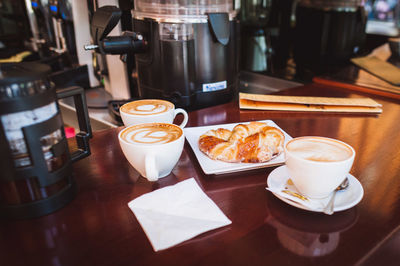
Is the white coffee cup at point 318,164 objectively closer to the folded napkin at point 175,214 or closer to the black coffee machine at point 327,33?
the folded napkin at point 175,214

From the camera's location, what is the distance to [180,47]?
101 cm

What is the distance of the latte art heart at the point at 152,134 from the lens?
2.05ft

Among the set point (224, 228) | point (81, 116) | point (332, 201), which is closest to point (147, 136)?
point (81, 116)

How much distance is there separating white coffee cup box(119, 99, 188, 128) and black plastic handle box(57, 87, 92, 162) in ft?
0.46

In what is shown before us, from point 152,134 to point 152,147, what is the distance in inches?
2.8

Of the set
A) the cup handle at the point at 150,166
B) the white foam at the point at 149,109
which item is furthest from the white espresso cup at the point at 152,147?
the white foam at the point at 149,109

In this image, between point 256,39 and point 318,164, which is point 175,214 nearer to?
point 318,164

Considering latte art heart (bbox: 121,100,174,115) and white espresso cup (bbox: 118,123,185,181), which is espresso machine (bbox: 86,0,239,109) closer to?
latte art heart (bbox: 121,100,174,115)

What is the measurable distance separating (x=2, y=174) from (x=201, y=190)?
32cm

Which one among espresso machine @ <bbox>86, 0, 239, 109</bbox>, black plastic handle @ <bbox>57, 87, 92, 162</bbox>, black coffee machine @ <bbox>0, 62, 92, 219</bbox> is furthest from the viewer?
espresso machine @ <bbox>86, 0, 239, 109</bbox>

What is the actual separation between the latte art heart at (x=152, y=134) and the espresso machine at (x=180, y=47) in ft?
1.31

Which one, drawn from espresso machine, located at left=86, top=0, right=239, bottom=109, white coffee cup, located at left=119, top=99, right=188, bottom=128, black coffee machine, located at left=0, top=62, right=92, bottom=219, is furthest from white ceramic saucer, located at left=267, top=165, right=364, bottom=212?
espresso machine, located at left=86, top=0, right=239, bottom=109

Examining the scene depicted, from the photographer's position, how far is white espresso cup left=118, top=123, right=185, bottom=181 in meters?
0.59

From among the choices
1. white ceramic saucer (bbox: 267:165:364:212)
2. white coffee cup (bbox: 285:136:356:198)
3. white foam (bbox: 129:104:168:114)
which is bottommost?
white ceramic saucer (bbox: 267:165:364:212)
